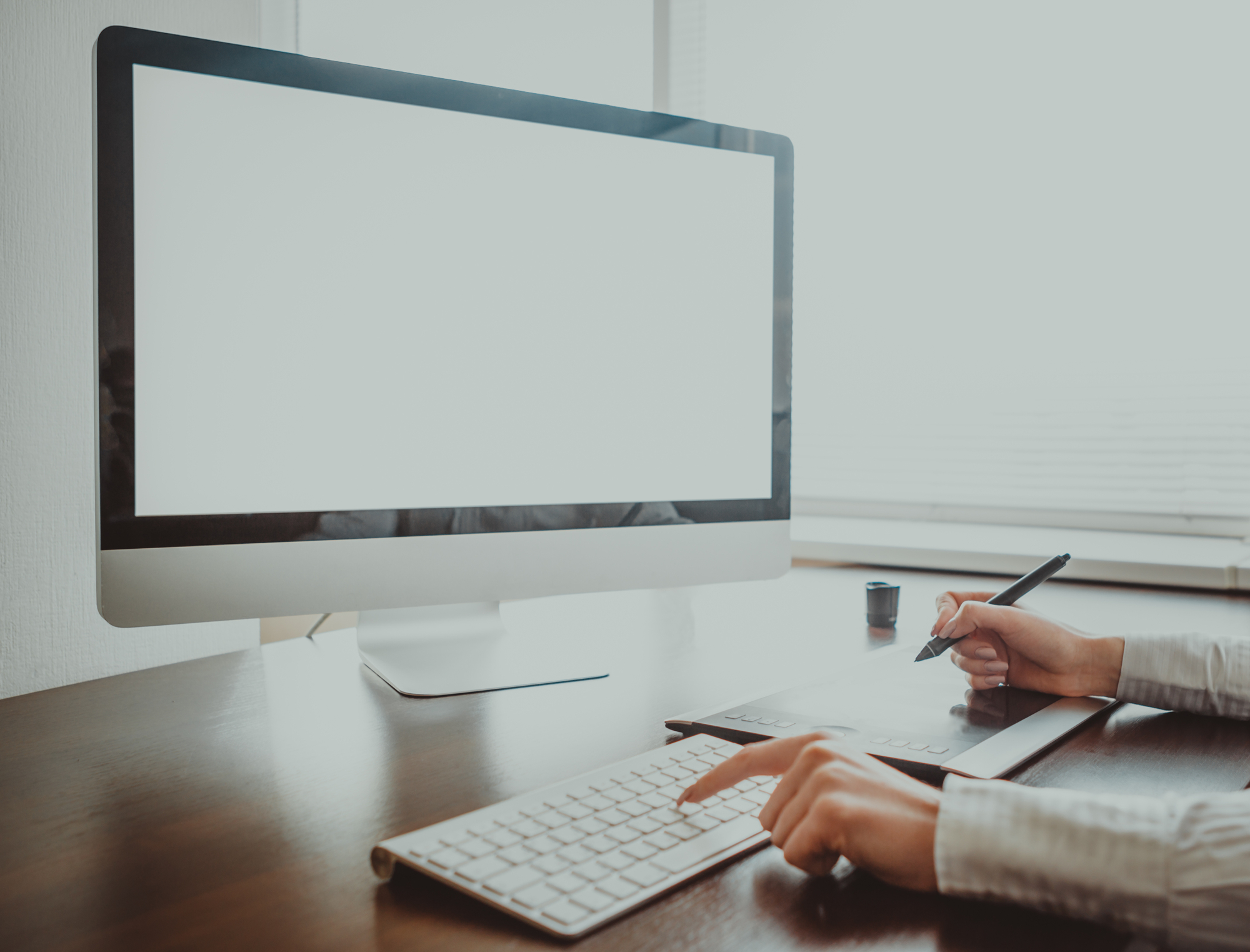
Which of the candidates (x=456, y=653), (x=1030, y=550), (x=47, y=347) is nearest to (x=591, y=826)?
(x=456, y=653)

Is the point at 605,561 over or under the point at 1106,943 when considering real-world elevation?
over

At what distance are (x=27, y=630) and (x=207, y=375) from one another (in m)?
0.48

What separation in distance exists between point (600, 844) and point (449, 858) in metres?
0.08

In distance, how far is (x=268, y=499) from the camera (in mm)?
805

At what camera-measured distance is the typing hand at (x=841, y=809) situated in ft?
1.62

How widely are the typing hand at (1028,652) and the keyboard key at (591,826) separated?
0.49 meters

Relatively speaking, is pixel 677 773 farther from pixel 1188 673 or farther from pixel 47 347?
pixel 47 347

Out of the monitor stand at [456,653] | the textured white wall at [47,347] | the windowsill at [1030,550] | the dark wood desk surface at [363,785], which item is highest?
the textured white wall at [47,347]

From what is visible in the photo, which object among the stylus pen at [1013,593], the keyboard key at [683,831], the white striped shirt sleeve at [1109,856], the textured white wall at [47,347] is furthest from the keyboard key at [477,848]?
the textured white wall at [47,347]

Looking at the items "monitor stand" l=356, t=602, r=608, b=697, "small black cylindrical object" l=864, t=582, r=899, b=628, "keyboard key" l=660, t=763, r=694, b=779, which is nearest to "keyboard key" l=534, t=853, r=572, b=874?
"keyboard key" l=660, t=763, r=694, b=779

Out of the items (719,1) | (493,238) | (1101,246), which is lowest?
(493,238)

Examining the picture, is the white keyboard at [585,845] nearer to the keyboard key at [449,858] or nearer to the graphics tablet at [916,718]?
the keyboard key at [449,858]

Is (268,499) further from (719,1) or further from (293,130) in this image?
(719,1)

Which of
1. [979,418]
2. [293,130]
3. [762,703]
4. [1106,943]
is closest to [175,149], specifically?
[293,130]
